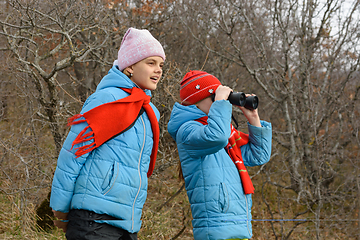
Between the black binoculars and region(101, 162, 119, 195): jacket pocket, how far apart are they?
3.03 feet

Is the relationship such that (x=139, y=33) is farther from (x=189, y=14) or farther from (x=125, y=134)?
(x=189, y=14)

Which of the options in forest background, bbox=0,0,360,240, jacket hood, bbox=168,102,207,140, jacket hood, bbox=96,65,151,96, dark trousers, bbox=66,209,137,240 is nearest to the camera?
dark trousers, bbox=66,209,137,240

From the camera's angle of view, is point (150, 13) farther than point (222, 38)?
No

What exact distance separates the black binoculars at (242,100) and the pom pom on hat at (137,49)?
0.55 meters

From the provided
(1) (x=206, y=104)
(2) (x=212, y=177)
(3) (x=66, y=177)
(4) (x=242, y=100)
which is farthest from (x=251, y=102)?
(3) (x=66, y=177)

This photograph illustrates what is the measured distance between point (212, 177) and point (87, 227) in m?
0.87

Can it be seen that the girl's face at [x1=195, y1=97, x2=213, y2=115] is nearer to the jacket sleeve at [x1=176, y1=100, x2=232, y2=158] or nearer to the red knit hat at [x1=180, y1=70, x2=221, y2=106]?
the red knit hat at [x1=180, y1=70, x2=221, y2=106]

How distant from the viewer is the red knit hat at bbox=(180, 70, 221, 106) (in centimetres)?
242

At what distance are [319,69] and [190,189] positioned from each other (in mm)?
5011

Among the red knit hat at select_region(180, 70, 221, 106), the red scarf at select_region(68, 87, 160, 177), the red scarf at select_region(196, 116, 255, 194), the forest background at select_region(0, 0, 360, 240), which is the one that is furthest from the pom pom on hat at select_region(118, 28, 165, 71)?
the forest background at select_region(0, 0, 360, 240)

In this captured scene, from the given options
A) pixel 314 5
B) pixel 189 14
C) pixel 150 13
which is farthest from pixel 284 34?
pixel 150 13

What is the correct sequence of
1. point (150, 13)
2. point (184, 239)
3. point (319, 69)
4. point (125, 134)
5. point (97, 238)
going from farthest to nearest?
point (150, 13)
point (319, 69)
point (184, 239)
point (125, 134)
point (97, 238)

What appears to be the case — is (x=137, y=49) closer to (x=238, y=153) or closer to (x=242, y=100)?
(x=242, y=100)

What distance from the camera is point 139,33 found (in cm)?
222
